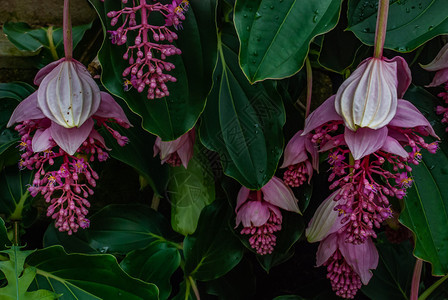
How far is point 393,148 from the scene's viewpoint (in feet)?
2.13

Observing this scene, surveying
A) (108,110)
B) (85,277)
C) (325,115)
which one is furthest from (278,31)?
(85,277)

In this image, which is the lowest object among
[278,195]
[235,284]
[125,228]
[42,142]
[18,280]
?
[235,284]

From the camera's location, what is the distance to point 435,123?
0.87 meters

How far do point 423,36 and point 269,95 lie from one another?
0.85 feet

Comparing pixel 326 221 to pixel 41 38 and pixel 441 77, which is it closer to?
pixel 441 77

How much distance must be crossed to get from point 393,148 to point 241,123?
282mm

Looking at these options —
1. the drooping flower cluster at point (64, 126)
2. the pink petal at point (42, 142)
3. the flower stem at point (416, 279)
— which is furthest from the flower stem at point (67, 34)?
the flower stem at point (416, 279)

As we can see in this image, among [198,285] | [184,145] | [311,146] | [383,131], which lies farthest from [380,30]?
[198,285]

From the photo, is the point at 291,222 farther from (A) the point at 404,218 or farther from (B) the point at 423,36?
(B) the point at 423,36

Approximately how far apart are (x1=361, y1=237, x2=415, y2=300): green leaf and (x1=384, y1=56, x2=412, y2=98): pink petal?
1.63 feet

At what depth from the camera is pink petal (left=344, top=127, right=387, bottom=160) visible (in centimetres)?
64

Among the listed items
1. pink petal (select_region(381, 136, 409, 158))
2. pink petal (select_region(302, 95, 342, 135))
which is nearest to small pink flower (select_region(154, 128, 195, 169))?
→ pink petal (select_region(302, 95, 342, 135))

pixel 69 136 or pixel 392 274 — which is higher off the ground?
pixel 69 136

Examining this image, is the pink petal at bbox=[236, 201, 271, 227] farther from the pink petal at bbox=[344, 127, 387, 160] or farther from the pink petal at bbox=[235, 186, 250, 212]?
the pink petal at bbox=[344, 127, 387, 160]
